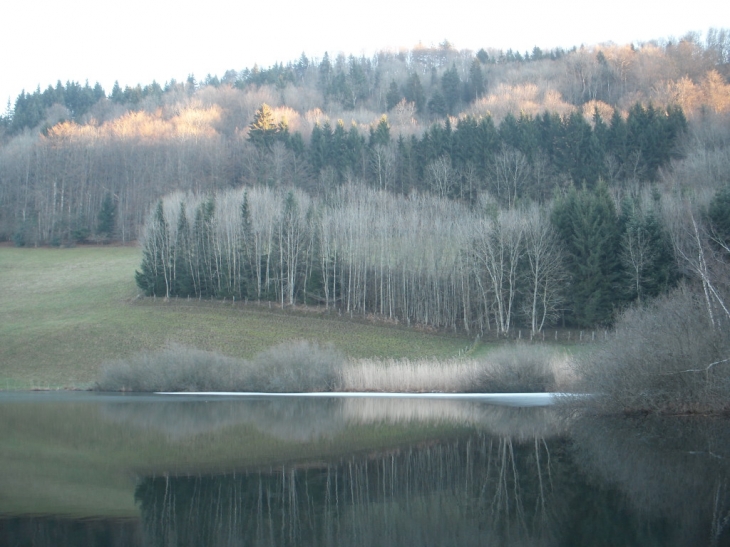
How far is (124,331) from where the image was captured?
164 feet

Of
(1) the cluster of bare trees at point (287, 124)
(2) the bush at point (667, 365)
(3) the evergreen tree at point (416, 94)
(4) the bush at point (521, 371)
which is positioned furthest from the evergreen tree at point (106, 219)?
(2) the bush at point (667, 365)

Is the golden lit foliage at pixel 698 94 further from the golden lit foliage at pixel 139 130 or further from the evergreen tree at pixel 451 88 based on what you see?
the golden lit foliage at pixel 139 130

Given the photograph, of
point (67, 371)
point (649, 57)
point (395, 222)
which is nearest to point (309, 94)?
point (649, 57)

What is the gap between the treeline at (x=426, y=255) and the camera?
1992 inches

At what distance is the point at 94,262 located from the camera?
240 feet

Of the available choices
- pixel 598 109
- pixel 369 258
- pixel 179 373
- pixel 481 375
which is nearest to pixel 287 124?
pixel 369 258

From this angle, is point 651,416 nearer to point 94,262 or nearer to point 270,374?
point 270,374

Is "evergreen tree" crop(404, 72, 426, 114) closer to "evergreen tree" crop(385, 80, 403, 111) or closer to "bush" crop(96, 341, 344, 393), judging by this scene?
"evergreen tree" crop(385, 80, 403, 111)

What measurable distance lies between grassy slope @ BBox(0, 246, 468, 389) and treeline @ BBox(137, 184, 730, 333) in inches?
124

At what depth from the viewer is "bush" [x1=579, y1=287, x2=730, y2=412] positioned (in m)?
19.6

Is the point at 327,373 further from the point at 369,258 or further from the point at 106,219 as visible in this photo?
the point at 106,219

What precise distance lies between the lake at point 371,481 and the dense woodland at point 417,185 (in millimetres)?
8433

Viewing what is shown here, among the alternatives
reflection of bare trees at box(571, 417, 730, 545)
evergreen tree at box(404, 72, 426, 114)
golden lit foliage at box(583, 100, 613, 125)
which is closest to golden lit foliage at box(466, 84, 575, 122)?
golden lit foliage at box(583, 100, 613, 125)

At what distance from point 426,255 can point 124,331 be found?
82.5 feet
